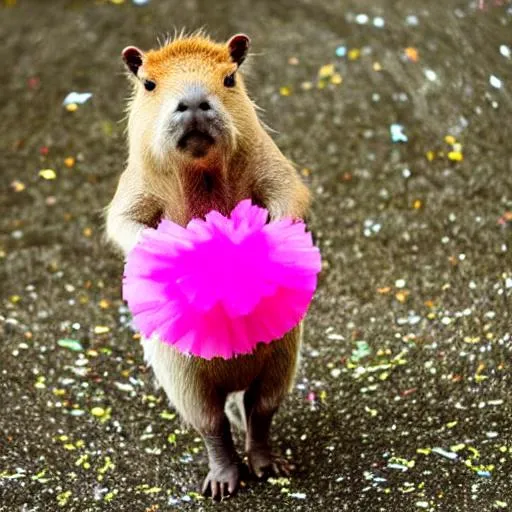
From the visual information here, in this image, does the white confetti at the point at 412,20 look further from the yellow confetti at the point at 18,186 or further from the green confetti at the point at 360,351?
the green confetti at the point at 360,351

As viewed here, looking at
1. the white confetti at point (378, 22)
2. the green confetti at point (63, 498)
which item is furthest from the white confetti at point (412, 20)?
the green confetti at point (63, 498)

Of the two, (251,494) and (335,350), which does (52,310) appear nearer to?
(335,350)

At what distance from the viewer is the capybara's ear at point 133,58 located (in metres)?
5.29

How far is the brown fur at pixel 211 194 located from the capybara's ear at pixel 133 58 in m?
0.04

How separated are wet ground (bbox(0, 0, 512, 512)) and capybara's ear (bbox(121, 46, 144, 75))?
150 centimetres

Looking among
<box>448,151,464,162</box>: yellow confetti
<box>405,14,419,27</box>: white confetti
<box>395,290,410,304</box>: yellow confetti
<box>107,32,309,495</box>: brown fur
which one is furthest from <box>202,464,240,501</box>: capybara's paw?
<box>405,14,419,27</box>: white confetti

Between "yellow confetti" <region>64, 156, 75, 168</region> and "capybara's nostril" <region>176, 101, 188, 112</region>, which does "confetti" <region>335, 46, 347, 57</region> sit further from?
"capybara's nostril" <region>176, 101, 188, 112</region>

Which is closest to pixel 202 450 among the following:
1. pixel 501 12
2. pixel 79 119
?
pixel 79 119

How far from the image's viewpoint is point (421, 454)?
221 inches

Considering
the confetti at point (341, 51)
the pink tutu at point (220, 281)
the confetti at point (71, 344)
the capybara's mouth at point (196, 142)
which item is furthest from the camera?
the confetti at point (341, 51)

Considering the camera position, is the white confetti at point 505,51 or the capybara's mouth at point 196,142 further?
the white confetti at point 505,51

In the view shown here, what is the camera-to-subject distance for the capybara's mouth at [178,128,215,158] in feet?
16.1

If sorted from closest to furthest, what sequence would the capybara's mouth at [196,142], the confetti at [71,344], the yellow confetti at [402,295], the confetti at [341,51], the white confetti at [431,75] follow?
the capybara's mouth at [196,142]
the confetti at [71,344]
the yellow confetti at [402,295]
the white confetti at [431,75]
the confetti at [341,51]

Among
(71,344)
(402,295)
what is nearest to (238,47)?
(402,295)
